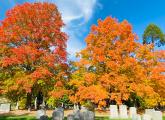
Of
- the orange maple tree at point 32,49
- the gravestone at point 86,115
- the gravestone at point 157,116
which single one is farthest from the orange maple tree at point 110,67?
the gravestone at point 86,115

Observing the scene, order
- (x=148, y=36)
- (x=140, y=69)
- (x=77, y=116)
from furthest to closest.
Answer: (x=148, y=36) < (x=140, y=69) < (x=77, y=116)

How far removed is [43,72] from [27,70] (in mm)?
2738

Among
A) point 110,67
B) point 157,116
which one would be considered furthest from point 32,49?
point 157,116

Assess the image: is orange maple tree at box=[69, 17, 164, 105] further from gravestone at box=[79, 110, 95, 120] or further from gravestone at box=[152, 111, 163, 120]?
gravestone at box=[79, 110, 95, 120]

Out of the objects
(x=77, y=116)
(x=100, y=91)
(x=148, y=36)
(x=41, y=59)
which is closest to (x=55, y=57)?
(x=41, y=59)

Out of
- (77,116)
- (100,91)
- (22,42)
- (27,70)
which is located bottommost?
(77,116)

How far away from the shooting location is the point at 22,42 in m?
36.9

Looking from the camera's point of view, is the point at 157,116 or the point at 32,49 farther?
the point at 32,49

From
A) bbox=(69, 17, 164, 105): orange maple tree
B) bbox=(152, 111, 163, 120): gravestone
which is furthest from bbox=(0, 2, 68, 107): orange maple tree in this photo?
bbox=(152, 111, 163, 120): gravestone

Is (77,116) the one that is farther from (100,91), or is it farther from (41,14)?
(41,14)

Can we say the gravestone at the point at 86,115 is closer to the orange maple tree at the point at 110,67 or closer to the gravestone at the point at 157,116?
the gravestone at the point at 157,116

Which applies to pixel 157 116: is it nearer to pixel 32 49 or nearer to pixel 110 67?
pixel 110 67

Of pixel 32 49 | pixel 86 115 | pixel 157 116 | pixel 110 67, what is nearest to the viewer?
pixel 86 115

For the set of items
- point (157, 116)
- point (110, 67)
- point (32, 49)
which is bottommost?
point (157, 116)
